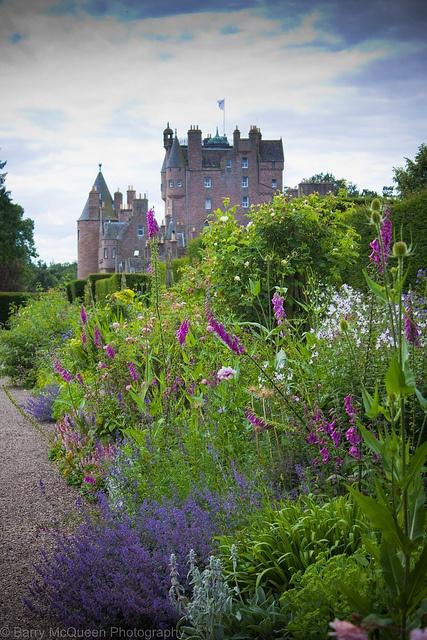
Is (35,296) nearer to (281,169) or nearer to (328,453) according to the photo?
(328,453)

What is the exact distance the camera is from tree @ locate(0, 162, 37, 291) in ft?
136

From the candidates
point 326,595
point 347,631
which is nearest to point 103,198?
point 326,595

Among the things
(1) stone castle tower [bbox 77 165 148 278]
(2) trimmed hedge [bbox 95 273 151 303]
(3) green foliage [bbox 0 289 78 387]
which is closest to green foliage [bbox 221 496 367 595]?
(3) green foliage [bbox 0 289 78 387]

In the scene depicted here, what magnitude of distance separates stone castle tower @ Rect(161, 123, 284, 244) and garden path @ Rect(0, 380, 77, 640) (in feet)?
164

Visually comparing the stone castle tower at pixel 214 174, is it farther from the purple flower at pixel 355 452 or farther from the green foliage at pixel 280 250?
the purple flower at pixel 355 452

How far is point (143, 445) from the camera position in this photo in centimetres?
429

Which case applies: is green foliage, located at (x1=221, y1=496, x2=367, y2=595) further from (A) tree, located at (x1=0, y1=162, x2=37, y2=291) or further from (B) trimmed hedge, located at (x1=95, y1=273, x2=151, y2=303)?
(A) tree, located at (x1=0, y1=162, x2=37, y2=291)

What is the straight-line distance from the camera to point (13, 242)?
45781 millimetres

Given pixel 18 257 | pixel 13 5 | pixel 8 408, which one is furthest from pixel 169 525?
pixel 18 257

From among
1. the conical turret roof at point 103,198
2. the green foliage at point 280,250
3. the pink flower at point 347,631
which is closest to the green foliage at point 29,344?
the green foliage at point 280,250

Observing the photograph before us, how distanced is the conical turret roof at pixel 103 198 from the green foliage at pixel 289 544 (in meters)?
54.8

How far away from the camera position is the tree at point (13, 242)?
41.4 m

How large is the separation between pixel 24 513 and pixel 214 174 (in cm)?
5418

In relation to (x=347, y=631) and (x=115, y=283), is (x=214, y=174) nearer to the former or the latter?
(x=115, y=283)
